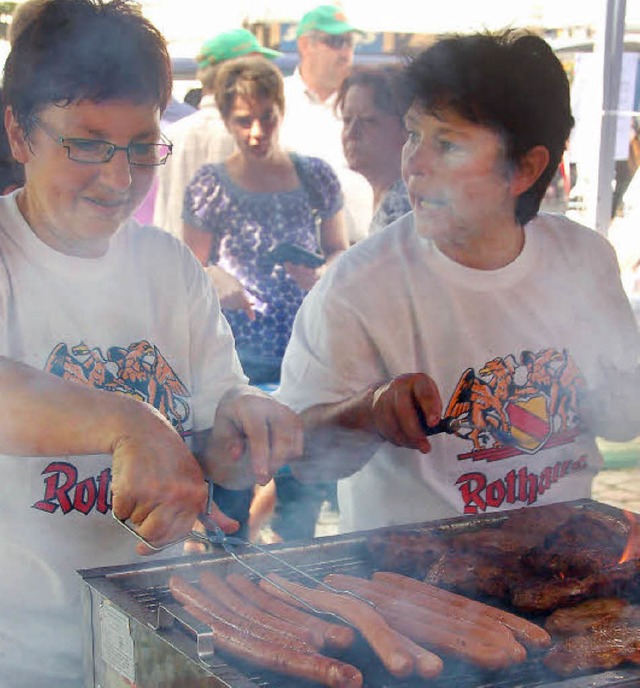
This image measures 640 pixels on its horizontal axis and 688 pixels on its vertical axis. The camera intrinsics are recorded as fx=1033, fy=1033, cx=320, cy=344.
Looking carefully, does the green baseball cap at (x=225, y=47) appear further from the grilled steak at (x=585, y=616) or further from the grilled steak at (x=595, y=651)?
the grilled steak at (x=595, y=651)

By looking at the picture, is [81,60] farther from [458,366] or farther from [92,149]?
[458,366]

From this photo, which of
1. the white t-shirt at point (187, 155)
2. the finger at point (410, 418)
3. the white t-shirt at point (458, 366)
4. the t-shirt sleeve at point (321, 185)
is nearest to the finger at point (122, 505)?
the finger at point (410, 418)

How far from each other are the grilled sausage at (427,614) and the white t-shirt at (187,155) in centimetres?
240

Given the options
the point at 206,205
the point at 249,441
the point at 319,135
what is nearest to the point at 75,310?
the point at 249,441

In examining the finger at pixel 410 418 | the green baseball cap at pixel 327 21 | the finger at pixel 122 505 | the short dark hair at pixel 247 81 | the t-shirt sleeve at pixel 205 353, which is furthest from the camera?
the green baseball cap at pixel 327 21

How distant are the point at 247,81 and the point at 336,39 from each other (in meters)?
0.54

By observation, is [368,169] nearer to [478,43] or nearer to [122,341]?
[478,43]

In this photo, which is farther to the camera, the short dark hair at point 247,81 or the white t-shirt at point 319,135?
the white t-shirt at point 319,135

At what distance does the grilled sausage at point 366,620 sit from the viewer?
4.99 ft

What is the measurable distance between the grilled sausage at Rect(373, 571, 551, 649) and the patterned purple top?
83.1 inches

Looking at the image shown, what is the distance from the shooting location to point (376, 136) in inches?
143

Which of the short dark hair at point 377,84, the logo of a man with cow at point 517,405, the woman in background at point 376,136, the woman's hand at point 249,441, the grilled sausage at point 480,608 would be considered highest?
the short dark hair at point 377,84

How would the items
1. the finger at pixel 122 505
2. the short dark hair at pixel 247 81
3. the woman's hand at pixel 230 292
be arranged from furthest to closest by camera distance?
the short dark hair at pixel 247 81 → the woman's hand at pixel 230 292 → the finger at pixel 122 505

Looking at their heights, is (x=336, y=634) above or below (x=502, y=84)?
below
